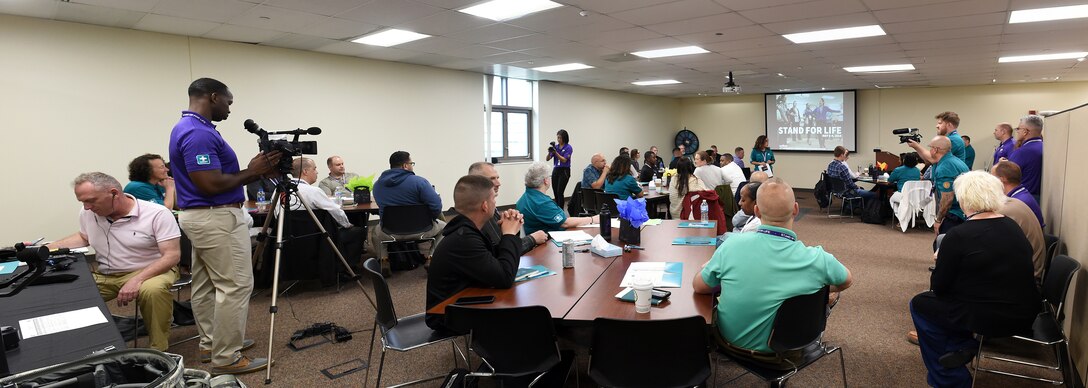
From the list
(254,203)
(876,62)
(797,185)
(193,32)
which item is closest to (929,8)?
(876,62)

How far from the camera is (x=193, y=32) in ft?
20.2

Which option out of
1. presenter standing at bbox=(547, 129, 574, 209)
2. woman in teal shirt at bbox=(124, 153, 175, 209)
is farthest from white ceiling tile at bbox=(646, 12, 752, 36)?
woman in teal shirt at bbox=(124, 153, 175, 209)

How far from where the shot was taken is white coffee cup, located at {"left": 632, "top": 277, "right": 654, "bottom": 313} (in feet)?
7.31

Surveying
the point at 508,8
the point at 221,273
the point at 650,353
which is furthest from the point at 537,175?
the point at 650,353

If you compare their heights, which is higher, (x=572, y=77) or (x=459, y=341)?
(x=572, y=77)

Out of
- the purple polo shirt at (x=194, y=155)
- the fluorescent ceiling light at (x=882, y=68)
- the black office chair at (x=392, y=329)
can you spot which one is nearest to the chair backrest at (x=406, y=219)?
the purple polo shirt at (x=194, y=155)

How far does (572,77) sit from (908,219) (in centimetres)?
602

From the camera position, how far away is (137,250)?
134 inches

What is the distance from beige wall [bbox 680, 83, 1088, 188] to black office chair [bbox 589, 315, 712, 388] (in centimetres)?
1390

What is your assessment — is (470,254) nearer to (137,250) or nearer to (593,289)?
(593,289)

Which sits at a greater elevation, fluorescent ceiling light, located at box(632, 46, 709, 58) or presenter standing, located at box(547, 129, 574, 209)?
fluorescent ceiling light, located at box(632, 46, 709, 58)

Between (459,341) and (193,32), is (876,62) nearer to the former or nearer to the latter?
(459,341)

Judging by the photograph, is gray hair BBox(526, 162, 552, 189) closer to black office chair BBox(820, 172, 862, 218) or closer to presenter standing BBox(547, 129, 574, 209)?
presenter standing BBox(547, 129, 574, 209)

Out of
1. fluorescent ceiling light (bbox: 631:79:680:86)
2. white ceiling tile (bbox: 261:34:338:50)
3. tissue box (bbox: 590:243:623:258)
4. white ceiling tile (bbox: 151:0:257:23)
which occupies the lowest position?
tissue box (bbox: 590:243:623:258)
